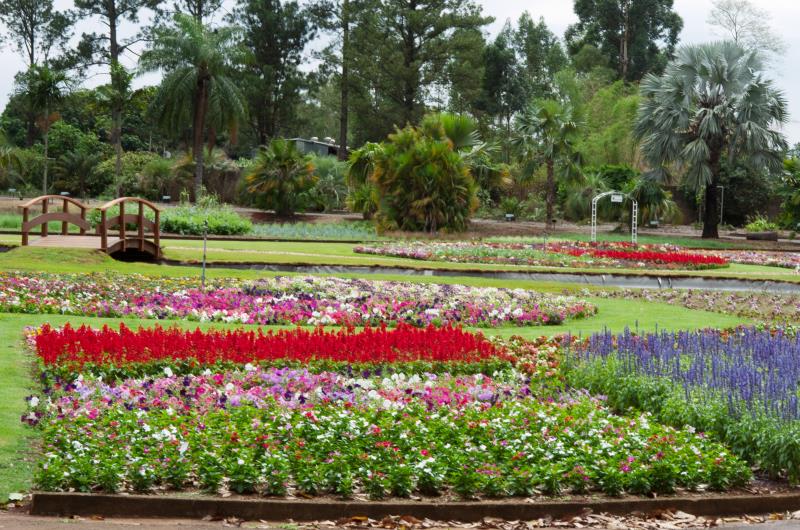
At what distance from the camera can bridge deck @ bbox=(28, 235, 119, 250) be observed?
21.4 m

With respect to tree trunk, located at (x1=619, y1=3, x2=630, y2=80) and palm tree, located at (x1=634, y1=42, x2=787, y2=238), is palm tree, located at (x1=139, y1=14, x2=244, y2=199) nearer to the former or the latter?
palm tree, located at (x1=634, y1=42, x2=787, y2=238)

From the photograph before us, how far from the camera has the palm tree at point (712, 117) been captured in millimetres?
38531

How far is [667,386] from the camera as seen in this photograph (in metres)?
8.60

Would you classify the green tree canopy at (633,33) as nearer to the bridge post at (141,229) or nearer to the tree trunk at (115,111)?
the tree trunk at (115,111)

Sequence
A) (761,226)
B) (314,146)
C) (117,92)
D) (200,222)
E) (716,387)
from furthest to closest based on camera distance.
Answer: (314,146) → (117,92) → (761,226) → (200,222) → (716,387)

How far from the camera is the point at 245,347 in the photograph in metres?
10.1

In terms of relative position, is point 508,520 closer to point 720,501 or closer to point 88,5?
point 720,501

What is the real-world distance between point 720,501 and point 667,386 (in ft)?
6.87

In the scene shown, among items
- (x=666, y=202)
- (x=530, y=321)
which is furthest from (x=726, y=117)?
(x=530, y=321)

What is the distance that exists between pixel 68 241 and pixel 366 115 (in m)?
34.2

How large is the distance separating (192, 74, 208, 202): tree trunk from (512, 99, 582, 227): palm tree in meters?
14.2

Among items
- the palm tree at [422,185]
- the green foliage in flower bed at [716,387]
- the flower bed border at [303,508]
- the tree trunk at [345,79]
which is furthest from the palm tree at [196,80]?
the flower bed border at [303,508]

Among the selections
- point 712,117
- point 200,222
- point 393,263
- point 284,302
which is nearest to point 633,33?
point 712,117

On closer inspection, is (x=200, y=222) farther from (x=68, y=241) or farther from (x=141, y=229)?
(x=68, y=241)
